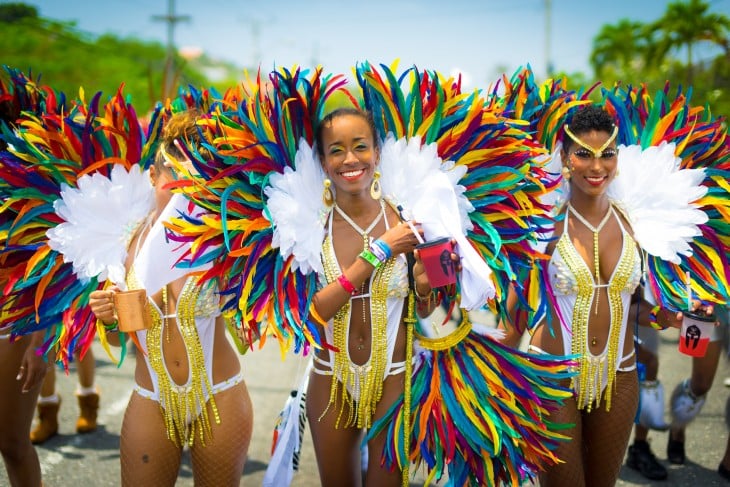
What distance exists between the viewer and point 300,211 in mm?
2738

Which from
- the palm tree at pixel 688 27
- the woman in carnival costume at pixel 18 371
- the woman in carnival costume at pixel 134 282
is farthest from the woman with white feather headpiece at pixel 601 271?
the palm tree at pixel 688 27

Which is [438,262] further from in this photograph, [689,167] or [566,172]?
[689,167]

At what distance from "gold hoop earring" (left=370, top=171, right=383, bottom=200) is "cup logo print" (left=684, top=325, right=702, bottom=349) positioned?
1544 millimetres

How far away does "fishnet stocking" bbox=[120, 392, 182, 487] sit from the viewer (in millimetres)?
2672

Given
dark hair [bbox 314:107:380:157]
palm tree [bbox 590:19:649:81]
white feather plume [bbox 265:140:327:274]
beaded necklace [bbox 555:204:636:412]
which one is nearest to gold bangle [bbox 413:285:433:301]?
white feather plume [bbox 265:140:327:274]

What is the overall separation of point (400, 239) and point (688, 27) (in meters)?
22.4

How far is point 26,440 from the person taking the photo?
341 centimetres

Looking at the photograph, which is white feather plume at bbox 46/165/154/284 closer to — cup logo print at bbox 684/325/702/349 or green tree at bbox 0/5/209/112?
cup logo print at bbox 684/325/702/349

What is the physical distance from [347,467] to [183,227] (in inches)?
47.9

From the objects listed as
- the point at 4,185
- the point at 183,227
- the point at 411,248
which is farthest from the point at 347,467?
the point at 4,185

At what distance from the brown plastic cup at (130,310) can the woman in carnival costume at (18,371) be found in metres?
0.97

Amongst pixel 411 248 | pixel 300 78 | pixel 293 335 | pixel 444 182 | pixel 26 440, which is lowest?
pixel 26 440

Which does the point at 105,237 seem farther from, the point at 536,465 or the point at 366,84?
the point at 536,465

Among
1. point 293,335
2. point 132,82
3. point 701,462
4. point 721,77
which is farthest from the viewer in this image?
point 132,82
